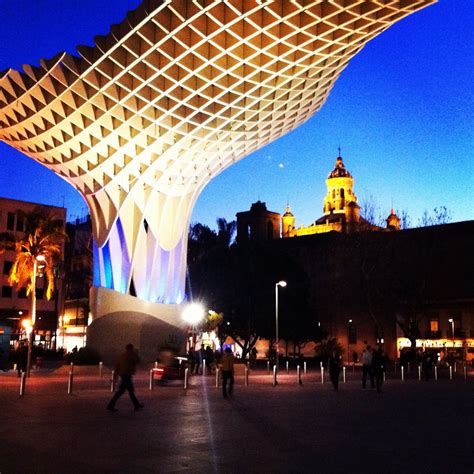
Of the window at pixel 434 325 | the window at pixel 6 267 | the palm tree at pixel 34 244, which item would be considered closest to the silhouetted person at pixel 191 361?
the palm tree at pixel 34 244

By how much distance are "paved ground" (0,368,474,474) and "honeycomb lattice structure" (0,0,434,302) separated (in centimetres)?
1628

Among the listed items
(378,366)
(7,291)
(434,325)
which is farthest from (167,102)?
(434,325)

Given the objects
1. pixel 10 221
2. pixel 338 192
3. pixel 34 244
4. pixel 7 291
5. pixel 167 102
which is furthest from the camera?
pixel 338 192

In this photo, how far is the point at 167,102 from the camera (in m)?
32.4

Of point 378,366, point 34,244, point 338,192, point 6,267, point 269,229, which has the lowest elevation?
point 378,366

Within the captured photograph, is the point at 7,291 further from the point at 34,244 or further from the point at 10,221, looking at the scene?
the point at 34,244

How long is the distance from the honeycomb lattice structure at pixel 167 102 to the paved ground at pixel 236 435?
16.3 metres

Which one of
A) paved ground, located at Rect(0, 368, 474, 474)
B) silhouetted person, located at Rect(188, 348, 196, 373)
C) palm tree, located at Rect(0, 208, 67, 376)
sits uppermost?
palm tree, located at Rect(0, 208, 67, 376)

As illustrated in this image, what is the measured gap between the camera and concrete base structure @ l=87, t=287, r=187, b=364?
120 ft

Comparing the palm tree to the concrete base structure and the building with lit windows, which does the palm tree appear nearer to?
the concrete base structure

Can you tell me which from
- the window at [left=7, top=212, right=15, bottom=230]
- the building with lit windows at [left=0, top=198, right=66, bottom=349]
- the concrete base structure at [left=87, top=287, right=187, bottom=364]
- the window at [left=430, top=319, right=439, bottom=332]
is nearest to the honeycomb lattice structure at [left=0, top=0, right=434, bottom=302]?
the concrete base structure at [left=87, top=287, right=187, bottom=364]

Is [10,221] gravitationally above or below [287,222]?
below

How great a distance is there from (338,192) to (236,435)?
13829 cm

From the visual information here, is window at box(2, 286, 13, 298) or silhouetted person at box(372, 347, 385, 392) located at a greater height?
window at box(2, 286, 13, 298)
